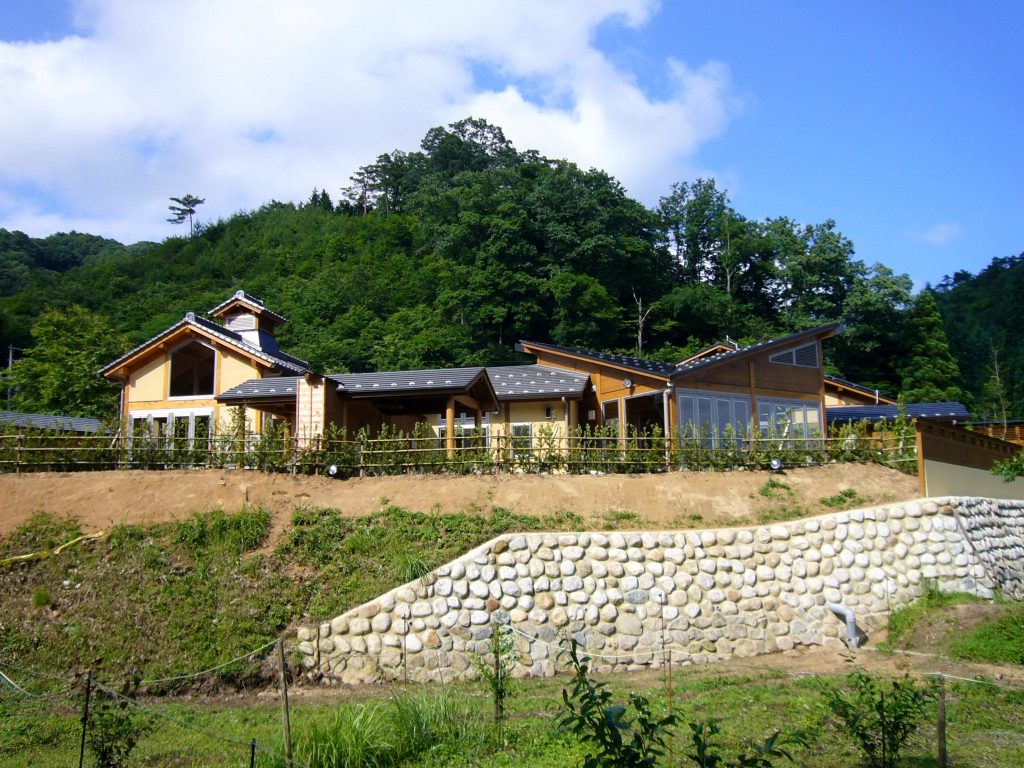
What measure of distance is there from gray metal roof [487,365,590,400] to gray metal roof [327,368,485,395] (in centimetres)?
186

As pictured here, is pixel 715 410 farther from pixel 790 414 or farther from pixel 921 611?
pixel 921 611

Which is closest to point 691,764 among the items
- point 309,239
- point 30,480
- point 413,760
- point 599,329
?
point 413,760

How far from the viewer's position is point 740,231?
5075 cm

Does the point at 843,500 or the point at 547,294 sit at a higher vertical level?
the point at 547,294

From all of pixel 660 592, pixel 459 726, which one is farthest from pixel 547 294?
pixel 459 726

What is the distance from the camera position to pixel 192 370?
25984 millimetres

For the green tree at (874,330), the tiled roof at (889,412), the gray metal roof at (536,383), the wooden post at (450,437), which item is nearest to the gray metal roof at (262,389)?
the wooden post at (450,437)

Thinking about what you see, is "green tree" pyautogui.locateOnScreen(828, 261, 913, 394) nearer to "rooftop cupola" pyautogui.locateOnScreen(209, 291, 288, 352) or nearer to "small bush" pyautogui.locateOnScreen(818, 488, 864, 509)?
"small bush" pyautogui.locateOnScreen(818, 488, 864, 509)

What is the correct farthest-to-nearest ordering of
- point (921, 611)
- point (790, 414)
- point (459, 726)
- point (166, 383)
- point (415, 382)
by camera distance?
point (166, 383)
point (790, 414)
point (415, 382)
point (921, 611)
point (459, 726)

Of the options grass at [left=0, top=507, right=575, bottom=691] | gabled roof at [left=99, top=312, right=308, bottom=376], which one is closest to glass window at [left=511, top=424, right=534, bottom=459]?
grass at [left=0, top=507, right=575, bottom=691]

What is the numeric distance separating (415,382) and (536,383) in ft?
14.7

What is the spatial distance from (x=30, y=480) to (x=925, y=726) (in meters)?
16.8

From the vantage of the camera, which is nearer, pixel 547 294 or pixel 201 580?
pixel 201 580

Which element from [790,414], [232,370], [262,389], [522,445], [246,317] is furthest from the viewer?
[246,317]
